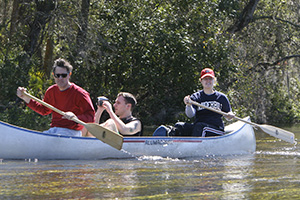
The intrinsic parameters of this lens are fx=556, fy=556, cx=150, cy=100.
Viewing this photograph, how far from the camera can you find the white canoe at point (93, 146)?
7.23 metres

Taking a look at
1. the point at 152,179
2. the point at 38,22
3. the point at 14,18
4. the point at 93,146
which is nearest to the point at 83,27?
the point at 38,22

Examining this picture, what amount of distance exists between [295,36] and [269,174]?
49.2 ft

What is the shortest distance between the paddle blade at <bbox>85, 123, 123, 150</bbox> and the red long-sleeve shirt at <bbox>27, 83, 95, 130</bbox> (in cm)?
18

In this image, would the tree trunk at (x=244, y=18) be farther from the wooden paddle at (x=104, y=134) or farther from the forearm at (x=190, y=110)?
the wooden paddle at (x=104, y=134)

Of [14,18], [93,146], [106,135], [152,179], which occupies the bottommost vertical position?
[152,179]

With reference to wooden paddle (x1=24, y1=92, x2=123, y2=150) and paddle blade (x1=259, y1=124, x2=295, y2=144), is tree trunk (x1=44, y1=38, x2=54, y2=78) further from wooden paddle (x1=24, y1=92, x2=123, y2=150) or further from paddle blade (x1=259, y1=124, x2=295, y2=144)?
wooden paddle (x1=24, y1=92, x2=123, y2=150)

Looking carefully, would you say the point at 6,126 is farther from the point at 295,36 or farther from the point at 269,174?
the point at 295,36

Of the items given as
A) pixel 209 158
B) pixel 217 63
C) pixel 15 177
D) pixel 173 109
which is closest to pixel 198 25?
pixel 217 63

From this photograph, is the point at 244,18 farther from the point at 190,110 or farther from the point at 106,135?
the point at 106,135

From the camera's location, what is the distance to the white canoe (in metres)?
7.23

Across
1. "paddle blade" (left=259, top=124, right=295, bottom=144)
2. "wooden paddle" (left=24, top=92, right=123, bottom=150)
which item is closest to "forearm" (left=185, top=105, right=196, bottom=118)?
"wooden paddle" (left=24, top=92, right=123, bottom=150)

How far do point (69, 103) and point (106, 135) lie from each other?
63 centimetres

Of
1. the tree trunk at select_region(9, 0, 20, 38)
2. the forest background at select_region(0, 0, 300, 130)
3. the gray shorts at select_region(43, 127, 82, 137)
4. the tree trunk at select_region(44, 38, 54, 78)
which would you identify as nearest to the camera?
the gray shorts at select_region(43, 127, 82, 137)

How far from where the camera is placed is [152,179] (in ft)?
18.7
